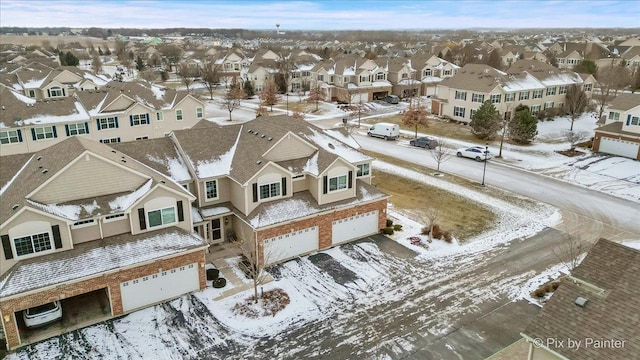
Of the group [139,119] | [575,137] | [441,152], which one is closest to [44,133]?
[139,119]

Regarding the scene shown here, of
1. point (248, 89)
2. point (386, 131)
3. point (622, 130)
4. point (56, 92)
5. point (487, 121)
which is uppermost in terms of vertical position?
point (56, 92)

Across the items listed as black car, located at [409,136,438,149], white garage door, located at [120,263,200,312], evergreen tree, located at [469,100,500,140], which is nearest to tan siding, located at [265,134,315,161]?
white garage door, located at [120,263,200,312]

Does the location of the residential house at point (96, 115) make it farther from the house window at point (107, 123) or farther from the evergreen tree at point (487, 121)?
the evergreen tree at point (487, 121)

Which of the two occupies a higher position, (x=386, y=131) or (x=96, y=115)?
(x=96, y=115)

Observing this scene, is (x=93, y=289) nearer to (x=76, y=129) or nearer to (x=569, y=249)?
(x=76, y=129)

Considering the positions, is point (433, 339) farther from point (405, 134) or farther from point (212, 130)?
point (405, 134)

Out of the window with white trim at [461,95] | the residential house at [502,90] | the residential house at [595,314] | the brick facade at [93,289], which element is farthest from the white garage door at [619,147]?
the brick facade at [93,289]

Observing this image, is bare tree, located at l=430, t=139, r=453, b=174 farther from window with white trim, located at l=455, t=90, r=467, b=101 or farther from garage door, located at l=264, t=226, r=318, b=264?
garage door, located at l=264, t=226, r=318, b=264
